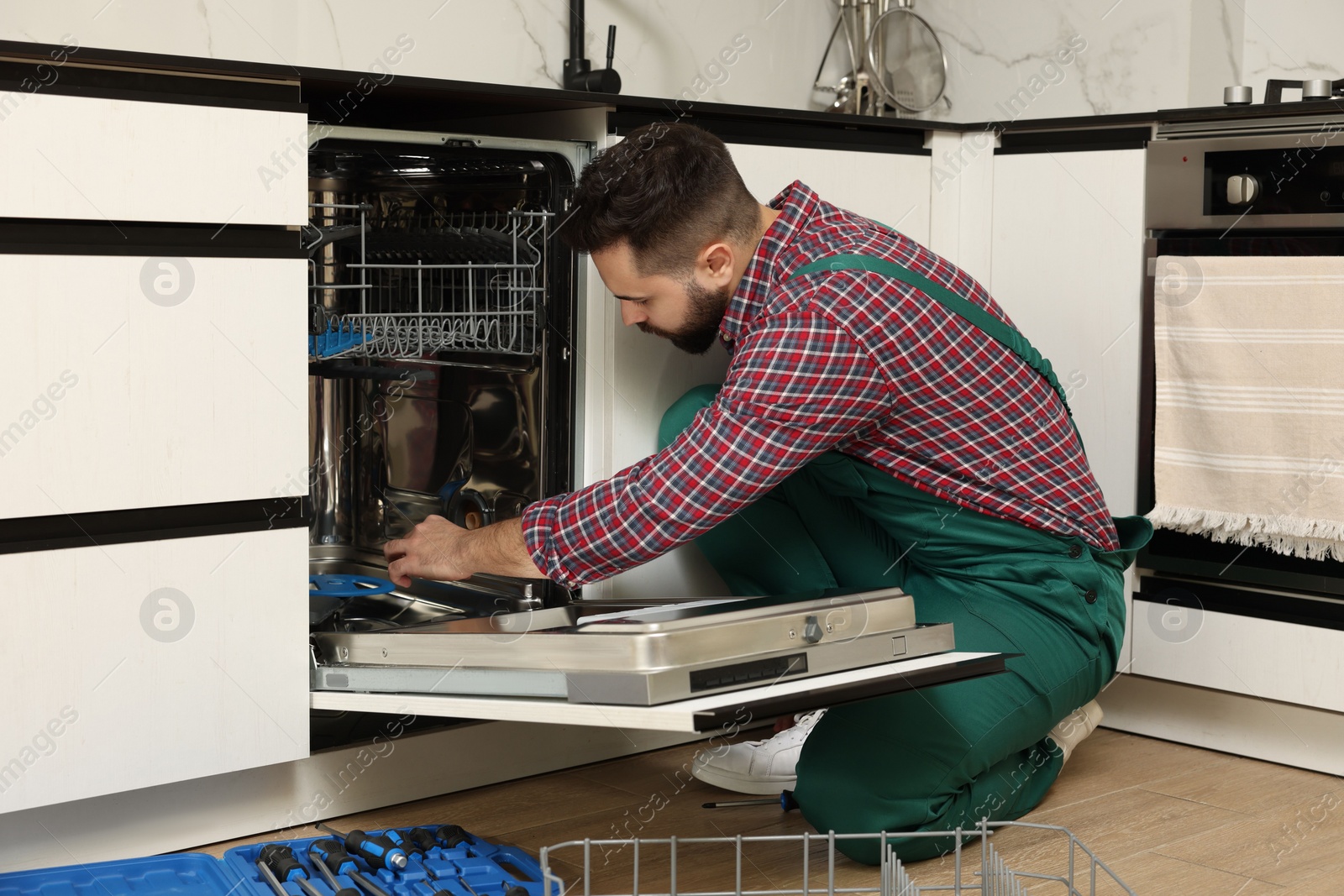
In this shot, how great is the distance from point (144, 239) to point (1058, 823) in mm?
1389

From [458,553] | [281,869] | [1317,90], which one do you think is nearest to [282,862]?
[281,869]

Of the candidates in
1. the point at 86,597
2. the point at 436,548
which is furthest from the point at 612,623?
the point at 86,597

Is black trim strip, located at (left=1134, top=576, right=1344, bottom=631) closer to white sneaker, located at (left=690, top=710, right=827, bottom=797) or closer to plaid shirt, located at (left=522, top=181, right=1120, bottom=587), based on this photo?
plaid shirt, located at (left=522, top=181, right=1120, bottom=587)

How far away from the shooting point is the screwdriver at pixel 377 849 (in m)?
1.67

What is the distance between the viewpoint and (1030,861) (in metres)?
1.75

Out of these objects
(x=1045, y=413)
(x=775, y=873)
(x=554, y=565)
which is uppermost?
(x=1045, y=413)

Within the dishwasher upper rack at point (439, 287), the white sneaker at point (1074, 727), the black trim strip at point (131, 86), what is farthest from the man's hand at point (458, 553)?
the white sneaker at point (1074, 727)

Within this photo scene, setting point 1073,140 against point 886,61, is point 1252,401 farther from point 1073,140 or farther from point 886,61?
point 886,61

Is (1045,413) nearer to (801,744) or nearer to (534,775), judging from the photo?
(801,744)

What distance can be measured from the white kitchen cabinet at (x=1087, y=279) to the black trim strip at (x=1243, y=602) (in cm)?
5

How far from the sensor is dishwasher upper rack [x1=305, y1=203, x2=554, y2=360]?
6.29 ft

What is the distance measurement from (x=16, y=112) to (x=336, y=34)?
3.25 feet

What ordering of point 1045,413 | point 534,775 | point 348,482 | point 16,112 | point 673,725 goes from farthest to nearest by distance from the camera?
point 348,482 < point 534,775 < point 1045,413 < point 16,112 < point 673,725

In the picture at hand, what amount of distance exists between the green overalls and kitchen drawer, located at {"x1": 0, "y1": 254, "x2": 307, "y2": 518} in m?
0.70
